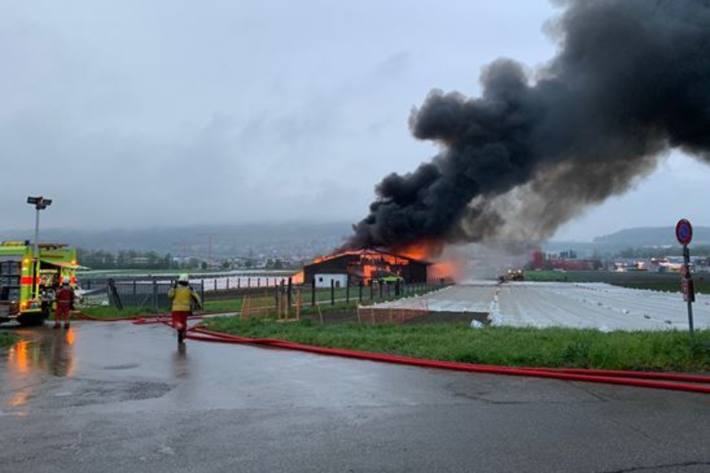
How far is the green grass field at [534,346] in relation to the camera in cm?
793

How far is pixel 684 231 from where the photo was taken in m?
9.48

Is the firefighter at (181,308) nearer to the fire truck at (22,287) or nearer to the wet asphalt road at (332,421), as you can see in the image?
the wet asphalt road at (332,421)

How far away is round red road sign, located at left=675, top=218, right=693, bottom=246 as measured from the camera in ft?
30.7

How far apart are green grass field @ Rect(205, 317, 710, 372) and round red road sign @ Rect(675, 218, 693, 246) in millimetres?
1411

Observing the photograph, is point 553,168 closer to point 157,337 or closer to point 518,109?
point 518,109

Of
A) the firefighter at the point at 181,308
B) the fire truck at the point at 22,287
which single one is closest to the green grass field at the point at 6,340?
the firefighter at the point at 181,308

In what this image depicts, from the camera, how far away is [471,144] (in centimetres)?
4191

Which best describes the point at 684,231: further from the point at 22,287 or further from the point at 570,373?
the point at 22,287

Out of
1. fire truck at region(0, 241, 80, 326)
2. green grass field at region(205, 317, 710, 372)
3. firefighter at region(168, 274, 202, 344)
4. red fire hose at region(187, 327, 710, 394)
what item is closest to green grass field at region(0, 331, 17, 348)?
firefighter at region(168, 274, 202, 344)

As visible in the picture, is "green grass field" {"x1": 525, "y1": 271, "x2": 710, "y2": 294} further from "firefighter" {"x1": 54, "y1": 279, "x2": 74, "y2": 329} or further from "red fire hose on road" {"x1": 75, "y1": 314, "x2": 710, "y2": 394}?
"firefighter" {"x1": 54, "y1": 279, "x2": 74, "y2": 329}

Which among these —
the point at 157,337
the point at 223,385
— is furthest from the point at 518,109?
the point at 223,385

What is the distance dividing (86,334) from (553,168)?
35453 mm

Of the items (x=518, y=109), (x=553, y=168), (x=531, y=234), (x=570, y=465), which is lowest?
(x=570, y=465)

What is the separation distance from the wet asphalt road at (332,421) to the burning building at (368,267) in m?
39.4
